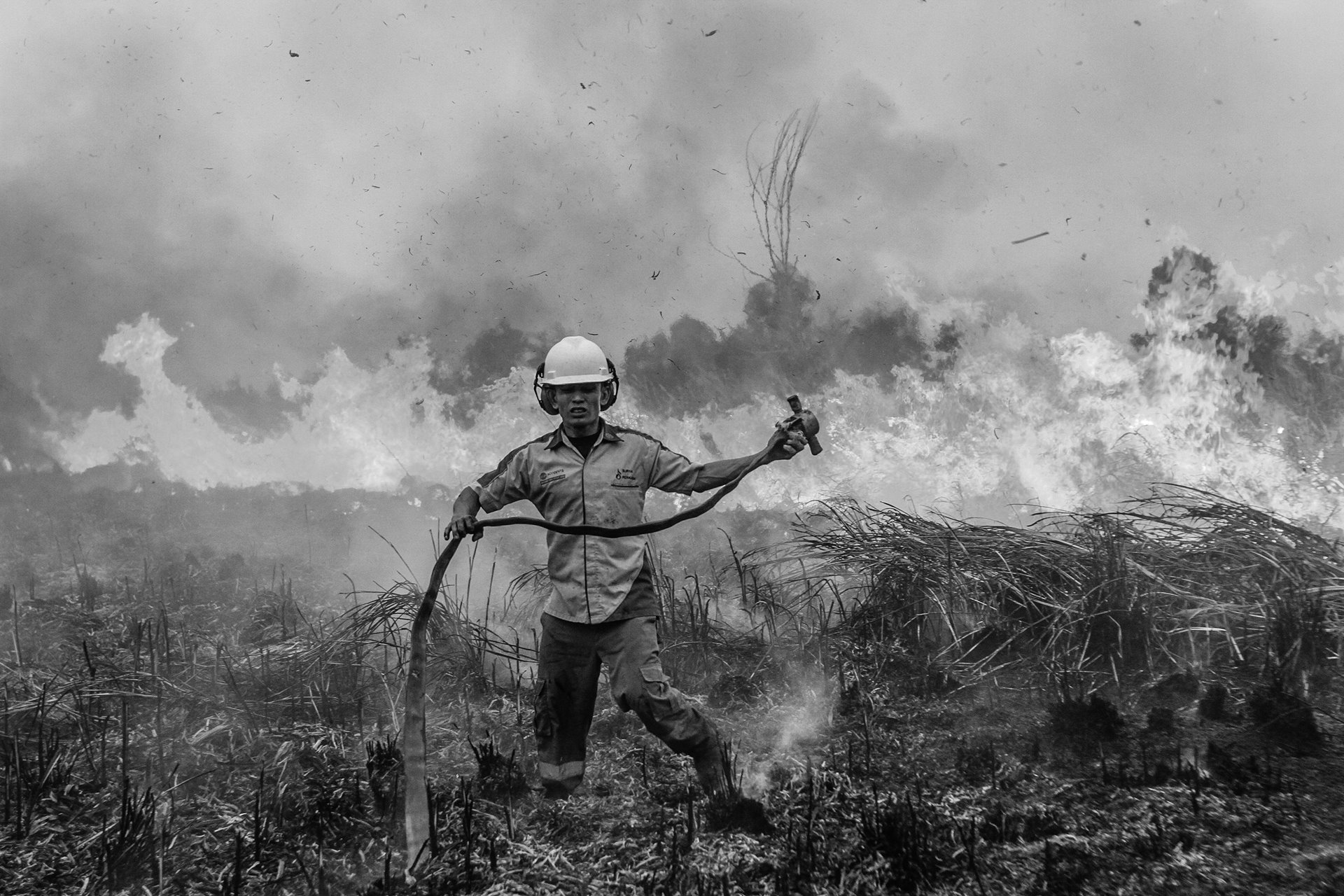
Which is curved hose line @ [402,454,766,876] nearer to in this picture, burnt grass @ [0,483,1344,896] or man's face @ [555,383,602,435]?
burnt grass @ [0,483,1344,896]

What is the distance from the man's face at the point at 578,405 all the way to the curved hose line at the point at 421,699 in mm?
518

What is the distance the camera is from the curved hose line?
3.24 m

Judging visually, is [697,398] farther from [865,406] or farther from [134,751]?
[134,751]

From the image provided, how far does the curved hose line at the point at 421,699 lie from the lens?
3.24 meters

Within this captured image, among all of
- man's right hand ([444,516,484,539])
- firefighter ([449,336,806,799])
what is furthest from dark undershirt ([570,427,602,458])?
man's right hand ([444,516,484,539])

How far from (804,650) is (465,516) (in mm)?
2612

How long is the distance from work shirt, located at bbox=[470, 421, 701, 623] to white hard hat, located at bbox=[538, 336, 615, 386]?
0.25 meters

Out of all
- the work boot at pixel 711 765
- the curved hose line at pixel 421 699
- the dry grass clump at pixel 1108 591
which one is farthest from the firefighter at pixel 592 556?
the dry grass clump at pixel 1108 591

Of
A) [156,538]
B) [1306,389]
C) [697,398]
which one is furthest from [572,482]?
[1306,389]

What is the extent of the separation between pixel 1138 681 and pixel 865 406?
451cm

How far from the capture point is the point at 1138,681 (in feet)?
15.7

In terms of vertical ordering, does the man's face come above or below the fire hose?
above

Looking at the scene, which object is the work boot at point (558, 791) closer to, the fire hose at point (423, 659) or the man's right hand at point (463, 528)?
the fire hose at point (423, 659)

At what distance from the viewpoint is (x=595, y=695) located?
3787 millimetres
